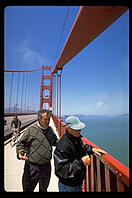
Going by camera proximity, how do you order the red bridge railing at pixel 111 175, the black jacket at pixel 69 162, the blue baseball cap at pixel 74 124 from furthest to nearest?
the blue baseball cap at pixel 74 124 < the black jacket at pixel 69 162 < the red bridge railing at pixel 111 175

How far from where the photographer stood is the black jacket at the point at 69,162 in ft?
3.28

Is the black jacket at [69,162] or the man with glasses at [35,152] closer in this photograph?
the black jacket at [69,162]

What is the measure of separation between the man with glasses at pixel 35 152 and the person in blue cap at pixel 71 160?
38 cm

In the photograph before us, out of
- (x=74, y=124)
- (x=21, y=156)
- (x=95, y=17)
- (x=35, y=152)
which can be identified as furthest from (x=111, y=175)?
(x=95, y=17)

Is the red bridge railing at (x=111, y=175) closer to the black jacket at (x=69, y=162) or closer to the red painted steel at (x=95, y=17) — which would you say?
the black jacket at (x=69, y=162)

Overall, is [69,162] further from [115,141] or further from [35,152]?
[115,141]

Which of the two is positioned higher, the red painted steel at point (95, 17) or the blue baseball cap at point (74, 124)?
the red painted steel at point (95, 17)

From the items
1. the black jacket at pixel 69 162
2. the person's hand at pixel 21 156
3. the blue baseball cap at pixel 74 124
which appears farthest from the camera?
the person's hand at pixel 21 156

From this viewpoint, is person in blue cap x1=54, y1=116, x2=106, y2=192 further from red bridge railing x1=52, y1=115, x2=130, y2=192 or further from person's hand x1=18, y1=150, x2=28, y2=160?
person's hand x1=18, y1=150, x2=28, y2=160

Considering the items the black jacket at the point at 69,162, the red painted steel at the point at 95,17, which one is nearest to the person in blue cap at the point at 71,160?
the black jacket at the point at 69,162

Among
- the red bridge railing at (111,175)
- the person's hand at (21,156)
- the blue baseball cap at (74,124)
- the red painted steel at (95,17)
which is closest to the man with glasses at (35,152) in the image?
the person's hand at (21,156)

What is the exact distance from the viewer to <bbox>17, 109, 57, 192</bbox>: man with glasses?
Answer: 140 centimetres
